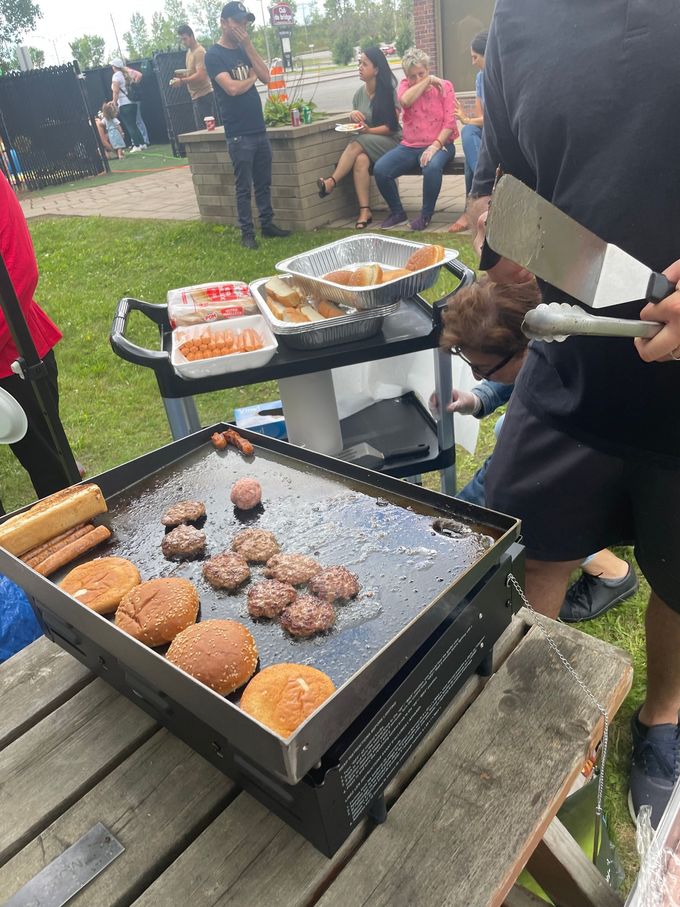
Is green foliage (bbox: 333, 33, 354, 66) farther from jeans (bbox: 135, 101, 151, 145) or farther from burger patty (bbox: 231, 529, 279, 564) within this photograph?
burger patty (bbox: 231, 529, 279, 564)

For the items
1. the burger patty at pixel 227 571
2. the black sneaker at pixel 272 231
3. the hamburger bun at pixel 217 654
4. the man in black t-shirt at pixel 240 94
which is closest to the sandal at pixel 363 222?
the black sneaker at pixel 272 231

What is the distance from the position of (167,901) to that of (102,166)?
16973mm

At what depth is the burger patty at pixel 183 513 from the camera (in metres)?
1.44

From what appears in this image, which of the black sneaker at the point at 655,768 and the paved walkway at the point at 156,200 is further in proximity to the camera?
the paved walkway at the point at 156,200

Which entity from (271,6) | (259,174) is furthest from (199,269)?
(271,6)

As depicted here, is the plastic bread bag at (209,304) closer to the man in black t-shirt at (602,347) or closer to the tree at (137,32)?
the man in black t-shirt at (602,347)

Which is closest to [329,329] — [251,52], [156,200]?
[251,52]

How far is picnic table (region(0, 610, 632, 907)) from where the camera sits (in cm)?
94

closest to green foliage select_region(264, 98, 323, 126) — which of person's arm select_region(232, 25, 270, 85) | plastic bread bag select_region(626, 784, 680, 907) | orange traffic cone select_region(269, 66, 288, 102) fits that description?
orange traffic cone select_region(269, 66, 288, 102)

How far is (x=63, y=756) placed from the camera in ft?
3.83

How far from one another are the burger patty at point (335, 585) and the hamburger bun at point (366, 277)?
1140 millimetres

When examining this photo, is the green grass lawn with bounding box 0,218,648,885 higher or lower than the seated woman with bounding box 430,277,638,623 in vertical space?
lower

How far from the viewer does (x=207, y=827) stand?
3.37 ft

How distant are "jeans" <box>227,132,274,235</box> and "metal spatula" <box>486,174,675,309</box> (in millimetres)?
6633
